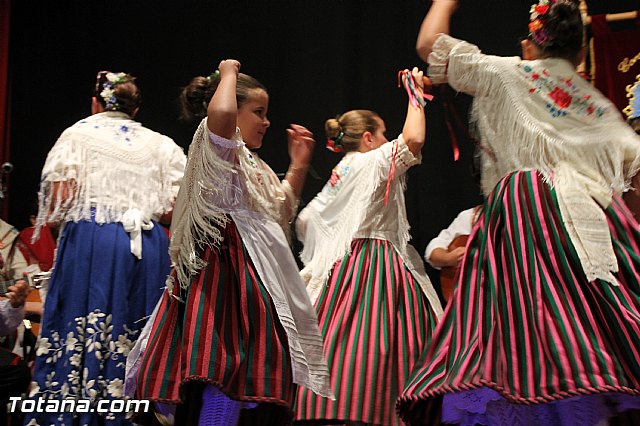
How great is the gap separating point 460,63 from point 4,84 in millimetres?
3269

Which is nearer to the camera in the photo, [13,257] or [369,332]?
[369,332]

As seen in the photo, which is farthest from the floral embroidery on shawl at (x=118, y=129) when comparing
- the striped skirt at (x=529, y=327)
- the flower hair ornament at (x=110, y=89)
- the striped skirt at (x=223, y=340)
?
the striped skirt at (x=529, y=327)

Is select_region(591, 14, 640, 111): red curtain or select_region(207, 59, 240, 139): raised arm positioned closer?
select_region(207, 59, 240, 139): raised arm

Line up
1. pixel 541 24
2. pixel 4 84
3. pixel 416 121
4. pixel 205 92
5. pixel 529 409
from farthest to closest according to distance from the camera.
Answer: pixel 4 84
pixel 416 121
pixel 205 92
pixel 541 24
pixel 529 409

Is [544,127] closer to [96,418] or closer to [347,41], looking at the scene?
[96,418]

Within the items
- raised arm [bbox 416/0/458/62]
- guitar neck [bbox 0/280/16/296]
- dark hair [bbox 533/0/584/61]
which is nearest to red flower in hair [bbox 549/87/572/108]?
dark hair [bbox 533/0/584/61]

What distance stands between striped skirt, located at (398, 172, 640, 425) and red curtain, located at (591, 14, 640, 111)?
5.61 feet

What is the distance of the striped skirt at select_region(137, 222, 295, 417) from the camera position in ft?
7.14

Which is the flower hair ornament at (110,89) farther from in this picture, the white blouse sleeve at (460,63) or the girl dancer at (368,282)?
the white blouse sleeve at (460,63)

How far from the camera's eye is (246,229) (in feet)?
7.89

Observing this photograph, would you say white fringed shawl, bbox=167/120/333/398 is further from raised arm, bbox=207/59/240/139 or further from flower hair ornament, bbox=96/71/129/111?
flower hair ornament, bbox=96/71/129/111

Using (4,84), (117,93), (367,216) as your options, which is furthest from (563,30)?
(4,84)

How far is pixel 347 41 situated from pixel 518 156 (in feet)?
7.82

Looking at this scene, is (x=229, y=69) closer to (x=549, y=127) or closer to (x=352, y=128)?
(x=549, y=127)
